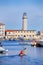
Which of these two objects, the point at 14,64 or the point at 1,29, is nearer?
the point at 14,64

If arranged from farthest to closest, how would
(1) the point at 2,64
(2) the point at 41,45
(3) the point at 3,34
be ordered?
(3) the point at 3,34, (2) the point at 41,45, (1) the point at 2,64

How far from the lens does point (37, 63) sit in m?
29.8

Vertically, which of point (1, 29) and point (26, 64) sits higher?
point (1, 29)

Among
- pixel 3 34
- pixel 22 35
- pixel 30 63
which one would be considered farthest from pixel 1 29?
pixel 30 63

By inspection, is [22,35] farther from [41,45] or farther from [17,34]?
[41,45]

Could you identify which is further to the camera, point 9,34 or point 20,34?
point 20,34

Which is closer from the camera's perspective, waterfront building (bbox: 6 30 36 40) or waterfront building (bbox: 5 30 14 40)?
waterfront building (bbox: 5 30 14 40)

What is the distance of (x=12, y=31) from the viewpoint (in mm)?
172500

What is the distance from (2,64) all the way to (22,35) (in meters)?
144

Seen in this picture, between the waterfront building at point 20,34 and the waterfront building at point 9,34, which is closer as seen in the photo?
the waterfront building at point 9,34

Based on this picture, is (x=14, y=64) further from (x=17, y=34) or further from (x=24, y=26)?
(x=24, y=26)

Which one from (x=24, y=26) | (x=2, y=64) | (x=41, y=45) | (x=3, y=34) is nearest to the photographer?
(x=2, y=64)

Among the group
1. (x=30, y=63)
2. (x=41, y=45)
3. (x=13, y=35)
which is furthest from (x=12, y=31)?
(x=30, y=63)

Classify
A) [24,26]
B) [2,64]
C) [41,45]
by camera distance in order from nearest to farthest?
[2,64] → [41,45] → [24,26]
